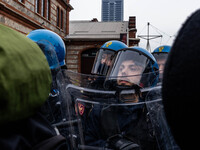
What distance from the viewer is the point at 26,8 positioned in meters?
9.43

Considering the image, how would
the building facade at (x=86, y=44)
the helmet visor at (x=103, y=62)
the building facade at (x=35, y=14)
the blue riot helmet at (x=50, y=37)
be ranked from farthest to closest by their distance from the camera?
1. the building facade at (x=86, y=44)
2. the building facade at (x=35, y=14)
3. the helmet visor at (x=103, y=62)
4. the blue riot helmet at (x=50, y=37)

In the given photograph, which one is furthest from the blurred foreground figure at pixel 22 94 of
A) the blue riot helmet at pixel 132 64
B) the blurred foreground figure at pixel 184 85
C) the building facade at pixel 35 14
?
the building facade at pixel 35 14

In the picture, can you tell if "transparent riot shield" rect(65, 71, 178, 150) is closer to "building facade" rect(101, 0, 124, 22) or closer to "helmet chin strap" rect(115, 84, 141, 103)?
"helmet chin strap" rect(115, 84, 141, 103)

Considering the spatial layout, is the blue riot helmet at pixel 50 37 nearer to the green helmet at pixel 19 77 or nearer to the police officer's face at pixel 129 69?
the police officer's face at pixel 129 69

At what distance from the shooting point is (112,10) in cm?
13175

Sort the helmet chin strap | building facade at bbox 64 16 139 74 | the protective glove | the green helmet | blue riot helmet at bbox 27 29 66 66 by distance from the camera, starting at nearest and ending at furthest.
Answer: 1. the green helmet
2. the protective glove
3. the helmet chin strap
4. blue riot helmet at bbox 27 29 66 66
5. building facade at bbox 64 16 139 74

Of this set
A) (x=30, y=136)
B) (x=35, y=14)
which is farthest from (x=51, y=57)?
(x=35, y=14)

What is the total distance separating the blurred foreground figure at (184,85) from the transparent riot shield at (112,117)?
73cm

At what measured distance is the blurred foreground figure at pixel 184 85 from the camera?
465mm

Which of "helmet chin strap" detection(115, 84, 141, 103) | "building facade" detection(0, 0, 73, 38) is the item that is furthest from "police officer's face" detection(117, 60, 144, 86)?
"building facade" detection(0, 0, 73, 38)

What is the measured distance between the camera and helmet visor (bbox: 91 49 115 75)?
430 centimetres

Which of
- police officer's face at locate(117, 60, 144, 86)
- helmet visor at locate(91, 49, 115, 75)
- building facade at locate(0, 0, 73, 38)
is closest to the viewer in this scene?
police officer's face at locate(117, 60, 144, 86)

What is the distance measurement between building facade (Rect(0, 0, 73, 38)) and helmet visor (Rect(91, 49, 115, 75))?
4727mm

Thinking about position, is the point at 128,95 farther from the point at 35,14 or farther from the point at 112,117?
the point at 35,14
